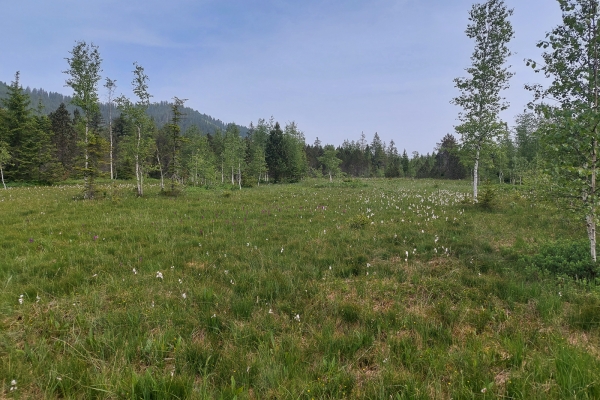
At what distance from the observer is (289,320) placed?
3965mm

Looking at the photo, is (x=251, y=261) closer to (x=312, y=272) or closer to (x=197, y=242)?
(x=312, y=272)

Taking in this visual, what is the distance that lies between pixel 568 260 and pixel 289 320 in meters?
6.25

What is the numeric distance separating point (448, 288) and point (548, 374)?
2.16 meters

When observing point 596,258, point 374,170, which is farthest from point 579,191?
point 374,170

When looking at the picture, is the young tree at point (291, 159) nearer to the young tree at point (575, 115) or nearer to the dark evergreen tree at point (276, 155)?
the dark evergreen tree at point (276, 155)

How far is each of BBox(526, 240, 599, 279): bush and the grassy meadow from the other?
33 centimetres

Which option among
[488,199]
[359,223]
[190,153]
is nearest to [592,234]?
[359,223]

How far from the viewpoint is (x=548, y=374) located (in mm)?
2764

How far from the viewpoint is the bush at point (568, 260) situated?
527 centimetres

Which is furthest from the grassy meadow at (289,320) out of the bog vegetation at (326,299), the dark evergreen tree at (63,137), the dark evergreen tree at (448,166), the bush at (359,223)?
the dark evergreen tree at (448,166)

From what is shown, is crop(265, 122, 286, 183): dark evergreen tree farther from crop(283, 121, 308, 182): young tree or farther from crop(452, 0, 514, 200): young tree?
crop(452, 0, 514, 200): young tree

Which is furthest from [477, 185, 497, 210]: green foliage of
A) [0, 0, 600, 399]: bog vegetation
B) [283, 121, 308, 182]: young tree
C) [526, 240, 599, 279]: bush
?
[283, 121, 308, 182]: young tree

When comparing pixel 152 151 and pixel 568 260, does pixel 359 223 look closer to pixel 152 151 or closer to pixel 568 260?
→ pixel 568 260

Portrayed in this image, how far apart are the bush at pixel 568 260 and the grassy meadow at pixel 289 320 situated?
0.33 m
